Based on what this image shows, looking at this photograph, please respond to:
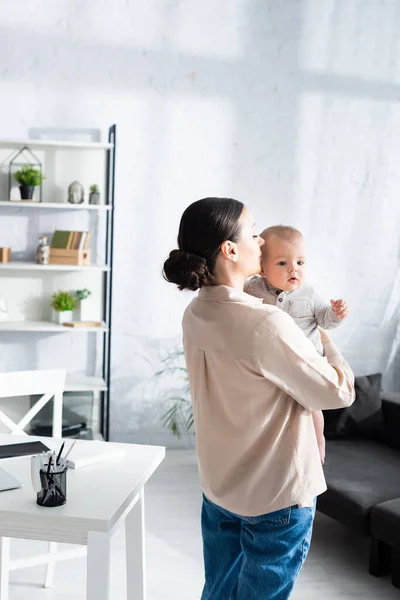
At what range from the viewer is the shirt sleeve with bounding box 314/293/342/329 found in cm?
210

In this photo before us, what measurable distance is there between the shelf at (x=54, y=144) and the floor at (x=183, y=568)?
1984 mm

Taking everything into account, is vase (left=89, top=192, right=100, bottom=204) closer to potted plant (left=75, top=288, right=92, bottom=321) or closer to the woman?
potted plant (left=75, top=288, right=92, bottom=321)

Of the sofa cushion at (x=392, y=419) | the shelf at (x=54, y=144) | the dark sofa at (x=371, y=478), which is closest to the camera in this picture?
the dark sofa at (x=371, y=478)

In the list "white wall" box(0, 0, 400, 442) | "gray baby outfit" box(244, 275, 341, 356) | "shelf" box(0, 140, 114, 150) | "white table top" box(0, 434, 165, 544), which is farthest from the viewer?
"white wall" box(0, 0, 400, 442)

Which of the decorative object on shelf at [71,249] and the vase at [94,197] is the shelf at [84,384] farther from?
the vase at [94,197]

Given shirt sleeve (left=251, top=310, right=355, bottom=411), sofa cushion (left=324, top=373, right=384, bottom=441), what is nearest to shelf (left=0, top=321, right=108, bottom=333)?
sofa cushion (left=324, top=373, right=384, bottom=441)

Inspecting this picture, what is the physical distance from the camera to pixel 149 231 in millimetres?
4551

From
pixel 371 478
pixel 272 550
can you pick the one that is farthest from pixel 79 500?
pixel 371 478

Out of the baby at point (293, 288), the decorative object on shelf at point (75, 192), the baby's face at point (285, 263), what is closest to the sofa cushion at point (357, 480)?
the baby at point (293, 288)

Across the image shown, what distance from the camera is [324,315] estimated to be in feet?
6.97

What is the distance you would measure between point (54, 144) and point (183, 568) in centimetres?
239

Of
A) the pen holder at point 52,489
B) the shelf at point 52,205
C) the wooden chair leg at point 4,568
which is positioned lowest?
the wooden chair leg at point 4,568

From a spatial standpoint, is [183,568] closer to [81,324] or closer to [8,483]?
[8,483]

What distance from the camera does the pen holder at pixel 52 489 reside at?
173cm
